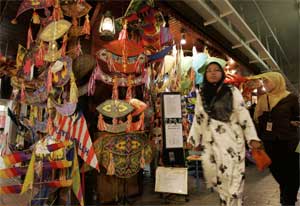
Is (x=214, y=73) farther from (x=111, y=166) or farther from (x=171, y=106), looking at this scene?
(x=111, y=166)

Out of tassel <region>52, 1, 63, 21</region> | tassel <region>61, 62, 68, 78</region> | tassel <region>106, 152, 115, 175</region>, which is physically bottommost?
tassel <region>106, 152, 115, 175</region>

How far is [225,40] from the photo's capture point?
5.38 m

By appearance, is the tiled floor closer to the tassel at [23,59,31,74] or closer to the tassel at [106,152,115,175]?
the tassel at [106,152,115,175]

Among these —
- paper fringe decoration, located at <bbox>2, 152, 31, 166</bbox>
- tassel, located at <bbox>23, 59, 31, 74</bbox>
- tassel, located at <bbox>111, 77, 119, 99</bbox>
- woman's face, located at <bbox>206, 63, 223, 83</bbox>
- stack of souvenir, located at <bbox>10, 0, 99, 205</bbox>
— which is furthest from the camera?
tassel, located at <bbox>23, 59, 31, 74</bbox>

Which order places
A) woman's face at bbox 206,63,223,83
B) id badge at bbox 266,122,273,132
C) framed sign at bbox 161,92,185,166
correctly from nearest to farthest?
woman's face at bbox 206,63,223,83 < id badge at bbox 266,122,273,132 < framed sign at bbox 161,92,185,166

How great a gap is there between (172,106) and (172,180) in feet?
3.23

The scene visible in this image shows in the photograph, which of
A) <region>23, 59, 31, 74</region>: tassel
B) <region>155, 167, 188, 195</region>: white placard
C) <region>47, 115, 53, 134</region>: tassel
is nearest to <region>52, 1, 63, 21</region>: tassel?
<region>23, 59, 31, 74</region>: tassel

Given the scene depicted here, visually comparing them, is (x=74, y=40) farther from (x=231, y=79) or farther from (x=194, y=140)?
(x=231, y=79)

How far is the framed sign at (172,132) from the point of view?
3.27m

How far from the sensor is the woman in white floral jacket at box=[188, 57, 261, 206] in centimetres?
216

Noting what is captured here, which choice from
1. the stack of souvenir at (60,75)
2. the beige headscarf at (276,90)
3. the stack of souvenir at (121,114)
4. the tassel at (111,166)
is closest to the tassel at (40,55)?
the stack of souvenir at (60,75)

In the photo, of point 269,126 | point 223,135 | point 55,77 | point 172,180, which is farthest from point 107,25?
point 269,126

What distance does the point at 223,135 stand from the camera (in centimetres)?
220

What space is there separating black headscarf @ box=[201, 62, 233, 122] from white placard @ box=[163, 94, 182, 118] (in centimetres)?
98
